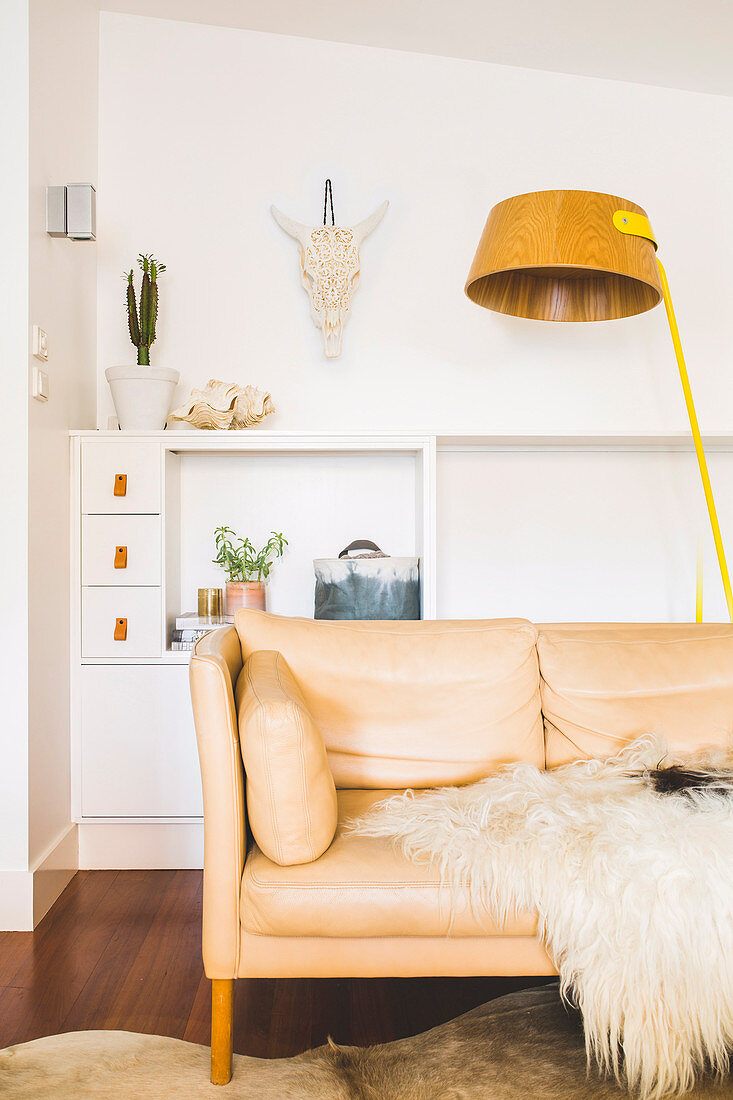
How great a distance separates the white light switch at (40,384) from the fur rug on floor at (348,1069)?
1.53 metres

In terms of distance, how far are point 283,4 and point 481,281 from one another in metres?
1.30

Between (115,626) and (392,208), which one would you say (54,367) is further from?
(392,208)

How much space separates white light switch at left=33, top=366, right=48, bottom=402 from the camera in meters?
2.27

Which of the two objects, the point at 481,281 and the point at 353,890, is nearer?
the point at 353,890

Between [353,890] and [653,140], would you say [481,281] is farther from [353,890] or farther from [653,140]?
[353,890]

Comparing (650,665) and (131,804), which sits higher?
(650,665)

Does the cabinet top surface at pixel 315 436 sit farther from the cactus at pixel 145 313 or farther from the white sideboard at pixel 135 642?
the cactus at pixel 145 313

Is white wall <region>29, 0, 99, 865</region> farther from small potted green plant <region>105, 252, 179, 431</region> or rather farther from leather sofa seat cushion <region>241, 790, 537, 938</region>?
leather sofa seat cushion <region>241, 790, 537, 938</region>

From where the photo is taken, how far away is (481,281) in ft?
7.52

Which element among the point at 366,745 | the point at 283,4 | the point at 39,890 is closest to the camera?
the point at 366,745

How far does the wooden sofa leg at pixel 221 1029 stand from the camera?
149 centimetres

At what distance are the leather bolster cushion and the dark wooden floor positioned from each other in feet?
1.43

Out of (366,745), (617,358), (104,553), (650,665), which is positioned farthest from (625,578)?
(104,553)

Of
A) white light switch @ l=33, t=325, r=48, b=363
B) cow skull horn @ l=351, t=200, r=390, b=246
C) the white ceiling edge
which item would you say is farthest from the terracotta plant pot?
the white ceiling edge
